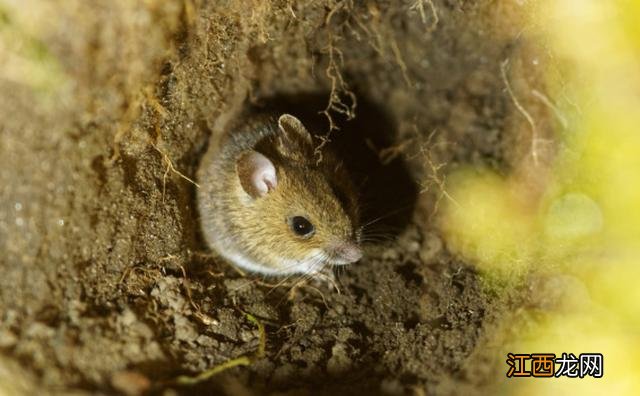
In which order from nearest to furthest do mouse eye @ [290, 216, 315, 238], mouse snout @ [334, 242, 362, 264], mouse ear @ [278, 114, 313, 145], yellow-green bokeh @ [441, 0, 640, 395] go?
yellow-green bokeh @ [441, 0, 640, 395] < mouse snout @ [334, 242, 362, 264] < mouse eye @ [290, 216, 315, 238] < mouse ear @ [278, 114, 313, 145]

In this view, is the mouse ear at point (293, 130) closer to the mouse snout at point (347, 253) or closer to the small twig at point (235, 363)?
the mouse snout at point (347, 253)

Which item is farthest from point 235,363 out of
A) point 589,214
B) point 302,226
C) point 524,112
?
point 524,112

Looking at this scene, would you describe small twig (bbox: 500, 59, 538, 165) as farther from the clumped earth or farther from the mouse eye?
the mouse eye

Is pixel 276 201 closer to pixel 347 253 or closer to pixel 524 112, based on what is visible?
pixel 347 253

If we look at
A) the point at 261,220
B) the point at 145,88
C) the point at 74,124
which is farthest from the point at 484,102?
the point at 74,124

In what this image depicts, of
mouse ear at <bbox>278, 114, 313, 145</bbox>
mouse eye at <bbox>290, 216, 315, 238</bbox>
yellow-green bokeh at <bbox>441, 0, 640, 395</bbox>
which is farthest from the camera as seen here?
mouse ear at <bbox>278, 114, 313, 145</bbox>

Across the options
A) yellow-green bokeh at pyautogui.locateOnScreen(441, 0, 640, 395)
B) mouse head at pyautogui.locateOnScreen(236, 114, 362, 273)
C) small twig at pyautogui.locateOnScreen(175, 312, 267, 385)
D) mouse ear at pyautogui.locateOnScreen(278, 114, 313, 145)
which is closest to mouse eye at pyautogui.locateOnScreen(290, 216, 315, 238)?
mouse head at pyautogui.locateOnScreen(236, 114, 362, 273)

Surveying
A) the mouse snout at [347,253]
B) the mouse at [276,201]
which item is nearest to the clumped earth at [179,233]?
the mouse at [276,201]

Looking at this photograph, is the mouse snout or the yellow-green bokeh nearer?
the yellow-green bokeh
